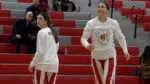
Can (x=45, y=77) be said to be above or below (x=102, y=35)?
below

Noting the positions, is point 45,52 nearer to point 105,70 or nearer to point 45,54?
point 45,54

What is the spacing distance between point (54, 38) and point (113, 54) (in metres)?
0.91

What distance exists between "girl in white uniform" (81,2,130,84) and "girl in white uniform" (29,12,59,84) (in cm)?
52

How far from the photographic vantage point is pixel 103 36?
582 cm

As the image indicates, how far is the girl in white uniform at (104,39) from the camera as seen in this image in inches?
229

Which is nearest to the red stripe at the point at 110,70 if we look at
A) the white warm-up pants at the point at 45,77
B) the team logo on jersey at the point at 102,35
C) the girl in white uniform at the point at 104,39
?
the girl in white uniform at the point at 104,39

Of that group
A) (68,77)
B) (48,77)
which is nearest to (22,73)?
(68,77)

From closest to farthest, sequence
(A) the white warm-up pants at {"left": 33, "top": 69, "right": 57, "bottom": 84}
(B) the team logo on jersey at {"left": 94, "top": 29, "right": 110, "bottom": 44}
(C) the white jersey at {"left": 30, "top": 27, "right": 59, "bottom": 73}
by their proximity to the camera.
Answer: (C) the white jersey at {"left": 30, "top": 27, "right": 59, "bottom": 73}, (A) the white warm-up pants at {"left": 33, "top": 69, "right": 57, "bottom": 84}, (B) the team logo on jersey at {"left": 94, "top": 29, "right": 110, "bottom": 44}

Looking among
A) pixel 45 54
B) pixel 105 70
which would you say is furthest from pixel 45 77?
pixel 105 70

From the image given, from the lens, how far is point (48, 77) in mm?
5570

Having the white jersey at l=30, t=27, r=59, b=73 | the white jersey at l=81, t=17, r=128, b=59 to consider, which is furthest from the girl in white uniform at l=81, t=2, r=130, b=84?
the white jersey at l=30, t=27, r=59, b=73

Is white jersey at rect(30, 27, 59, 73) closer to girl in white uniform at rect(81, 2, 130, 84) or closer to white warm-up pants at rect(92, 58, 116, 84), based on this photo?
girl in white uniform at rect(81, 2, 130, 84)

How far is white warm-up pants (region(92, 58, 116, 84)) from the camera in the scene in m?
5.87

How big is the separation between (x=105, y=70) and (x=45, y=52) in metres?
0.94
